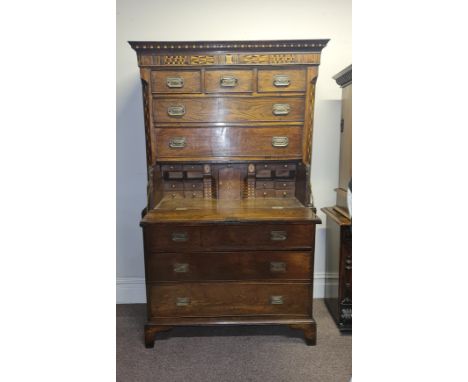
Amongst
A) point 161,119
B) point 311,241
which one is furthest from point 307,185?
point 161,119

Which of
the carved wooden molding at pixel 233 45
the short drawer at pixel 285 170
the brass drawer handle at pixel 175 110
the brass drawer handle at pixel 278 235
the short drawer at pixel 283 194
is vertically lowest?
the brass drawer handle at pixel 278 235

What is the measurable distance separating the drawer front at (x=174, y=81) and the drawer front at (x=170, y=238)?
0.94m

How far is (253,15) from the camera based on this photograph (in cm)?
270

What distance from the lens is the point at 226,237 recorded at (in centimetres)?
217

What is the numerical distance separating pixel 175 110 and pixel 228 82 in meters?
0.42

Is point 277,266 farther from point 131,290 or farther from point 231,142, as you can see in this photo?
point 131,290

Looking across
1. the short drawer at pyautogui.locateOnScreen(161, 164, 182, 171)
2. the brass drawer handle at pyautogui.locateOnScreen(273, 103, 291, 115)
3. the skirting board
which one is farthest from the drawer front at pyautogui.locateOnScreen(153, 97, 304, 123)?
the skirting board

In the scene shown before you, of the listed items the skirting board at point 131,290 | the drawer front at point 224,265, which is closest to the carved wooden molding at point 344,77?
the drawer front at point 224,265

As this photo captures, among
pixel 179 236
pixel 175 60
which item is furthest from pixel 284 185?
pixel 175 60

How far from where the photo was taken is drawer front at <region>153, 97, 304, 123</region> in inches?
91.8

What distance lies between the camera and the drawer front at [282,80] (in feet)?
7.52

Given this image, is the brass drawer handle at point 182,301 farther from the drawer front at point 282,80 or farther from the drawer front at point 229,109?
the drawer front at point 282,80
